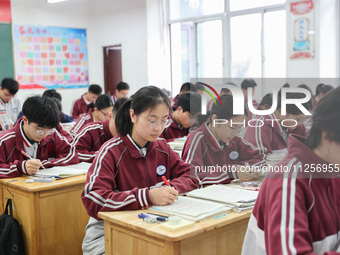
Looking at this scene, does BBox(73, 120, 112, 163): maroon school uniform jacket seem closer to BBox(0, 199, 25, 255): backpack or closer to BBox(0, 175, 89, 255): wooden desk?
BBox(0, 175, 89, 255): wooden desk

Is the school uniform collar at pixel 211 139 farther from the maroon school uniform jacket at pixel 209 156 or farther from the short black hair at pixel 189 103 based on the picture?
the short black hair at pixel 189 103

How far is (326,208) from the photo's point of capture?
1.11 m

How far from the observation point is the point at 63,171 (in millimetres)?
2695

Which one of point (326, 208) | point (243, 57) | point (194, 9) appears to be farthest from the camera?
point (194, 9)

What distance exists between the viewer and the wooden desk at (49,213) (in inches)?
94.5

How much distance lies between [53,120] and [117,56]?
5965 mm

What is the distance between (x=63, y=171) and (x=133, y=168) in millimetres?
912

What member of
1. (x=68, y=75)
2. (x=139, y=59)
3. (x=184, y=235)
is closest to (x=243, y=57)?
(x=139, y=59)

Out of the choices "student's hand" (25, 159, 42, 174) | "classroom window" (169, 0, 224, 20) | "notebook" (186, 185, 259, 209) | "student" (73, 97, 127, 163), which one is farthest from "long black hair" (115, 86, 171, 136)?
"classroom window" (169, 0, 224, 20)

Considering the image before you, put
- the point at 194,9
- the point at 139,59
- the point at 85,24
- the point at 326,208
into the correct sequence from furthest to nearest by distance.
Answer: the point at 85,24 < the point at 139,59 < the point at 194,9 < the point at 326,208

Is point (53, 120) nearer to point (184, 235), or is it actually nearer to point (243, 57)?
point (184, 235)

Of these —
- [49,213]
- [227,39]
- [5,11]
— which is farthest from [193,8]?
[49,213]

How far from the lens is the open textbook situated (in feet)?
8.52

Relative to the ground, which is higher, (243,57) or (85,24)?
(85,24)
